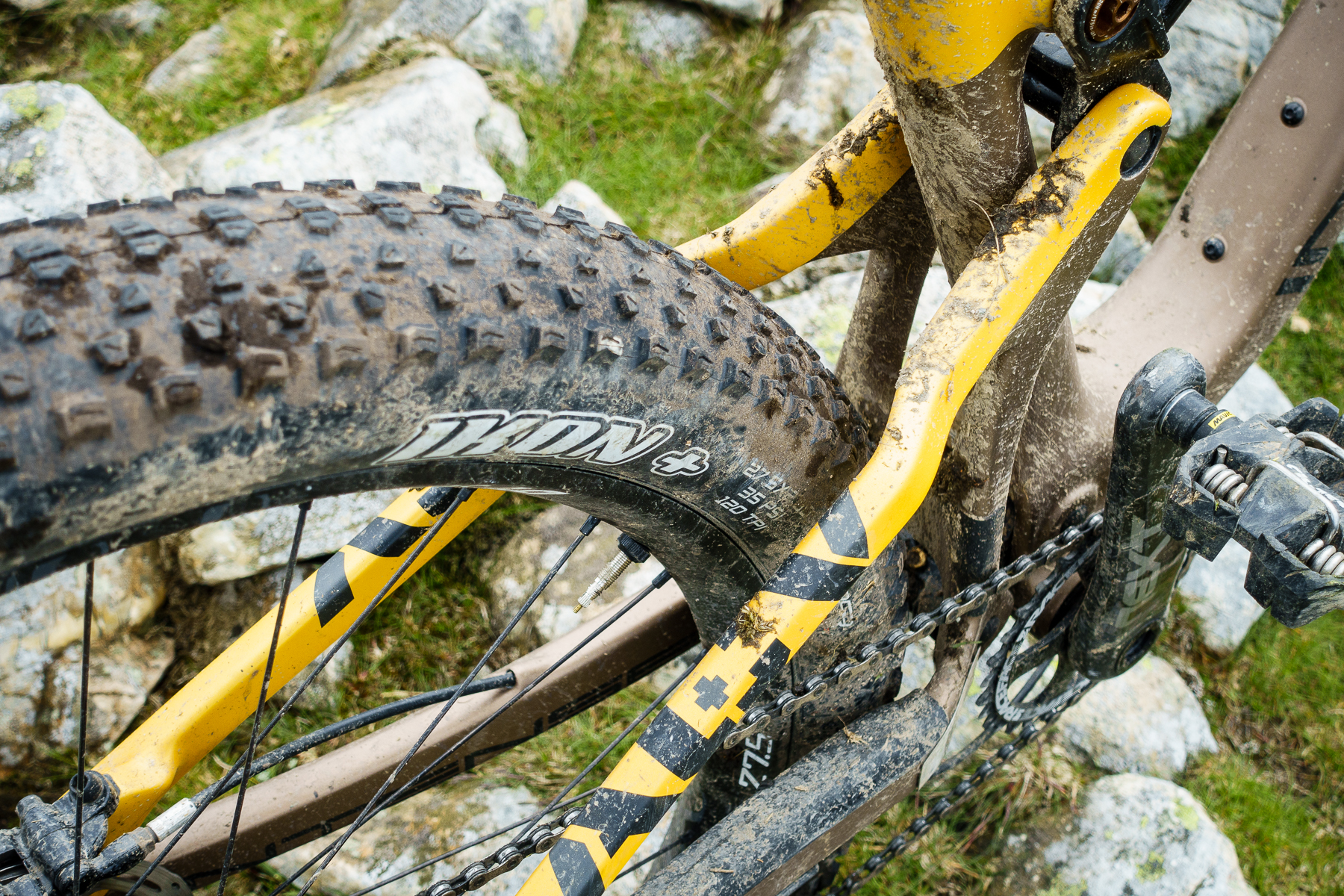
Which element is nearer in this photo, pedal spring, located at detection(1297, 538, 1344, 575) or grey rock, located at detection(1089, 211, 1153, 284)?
pedal spring, located at detection(1297, 538, 1344, 575)

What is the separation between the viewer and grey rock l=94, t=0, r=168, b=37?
3.72 metres

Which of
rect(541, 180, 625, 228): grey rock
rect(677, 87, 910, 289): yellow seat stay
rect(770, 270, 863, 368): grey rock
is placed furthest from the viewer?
rect(541, 180, 625, 228): grey rock

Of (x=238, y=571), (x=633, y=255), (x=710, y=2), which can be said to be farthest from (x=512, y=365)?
(x=710, y=2)

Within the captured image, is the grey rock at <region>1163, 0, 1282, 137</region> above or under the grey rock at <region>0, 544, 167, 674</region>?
above

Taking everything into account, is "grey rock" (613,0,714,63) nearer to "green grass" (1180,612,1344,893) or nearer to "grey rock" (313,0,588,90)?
"grey rock" (313,0,588,90)

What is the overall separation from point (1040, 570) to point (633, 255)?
879 millimetres

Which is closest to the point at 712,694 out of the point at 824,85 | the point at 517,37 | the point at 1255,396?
the point at 1255,396

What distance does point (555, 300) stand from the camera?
0.95 m

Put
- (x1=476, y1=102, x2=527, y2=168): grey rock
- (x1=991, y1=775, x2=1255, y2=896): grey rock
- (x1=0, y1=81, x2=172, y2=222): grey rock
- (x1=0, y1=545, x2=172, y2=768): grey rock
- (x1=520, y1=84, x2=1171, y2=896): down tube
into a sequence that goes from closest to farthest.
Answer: (x1=520, y1=84, x2=1171, y2=896): down tube < (x1=991, y1=775, x2=1255, y2=896): grey rock < (x1=0, y1=545, x2=172, y2=768): grey rock < (x1=0, y1=81, x2=172, y2=222): grey rock < (x1=476, y1=102, x2=527, y2=168): grey rock

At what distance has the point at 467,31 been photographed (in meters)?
3.50

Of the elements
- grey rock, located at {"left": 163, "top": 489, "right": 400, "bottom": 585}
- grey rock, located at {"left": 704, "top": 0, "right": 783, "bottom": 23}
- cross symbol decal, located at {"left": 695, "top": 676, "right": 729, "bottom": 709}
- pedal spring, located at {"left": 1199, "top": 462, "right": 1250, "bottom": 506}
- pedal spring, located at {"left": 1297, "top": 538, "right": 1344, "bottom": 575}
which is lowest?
pedal spring, located at {"left": 1297, "top": 538, "right": 1344, "bottom": 575}

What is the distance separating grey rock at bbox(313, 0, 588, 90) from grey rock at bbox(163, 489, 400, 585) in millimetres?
1713

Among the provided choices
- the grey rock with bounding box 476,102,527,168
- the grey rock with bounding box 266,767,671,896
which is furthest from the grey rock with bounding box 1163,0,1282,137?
the grey rock with bounding box 266,767,671,896

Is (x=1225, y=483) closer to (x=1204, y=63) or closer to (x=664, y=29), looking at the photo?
(x=664, y=29)
